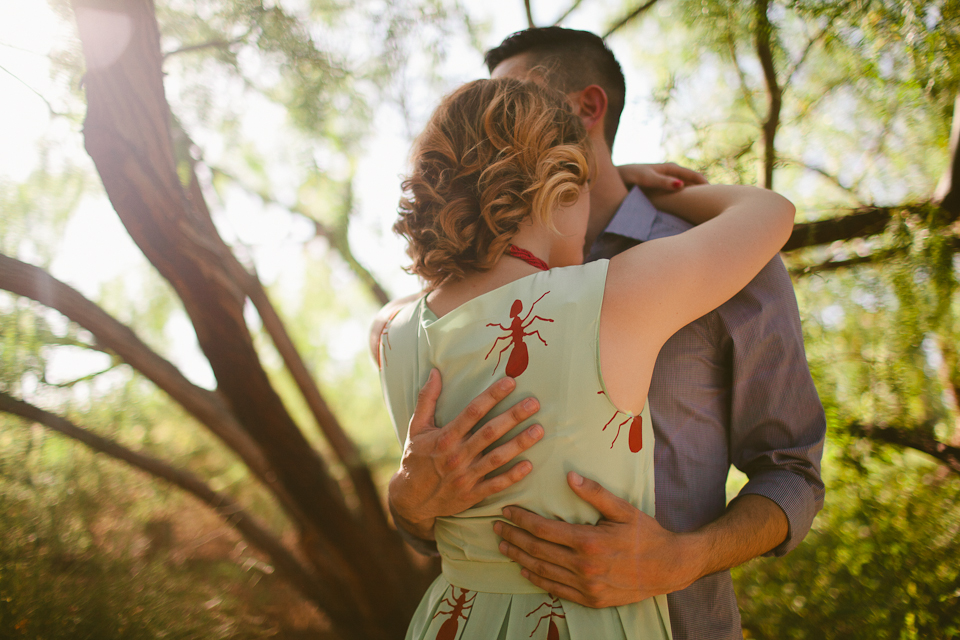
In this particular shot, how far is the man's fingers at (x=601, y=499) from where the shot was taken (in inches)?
32.3

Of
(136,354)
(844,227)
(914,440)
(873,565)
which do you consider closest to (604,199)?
(844,227)

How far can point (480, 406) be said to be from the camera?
0.84 metres

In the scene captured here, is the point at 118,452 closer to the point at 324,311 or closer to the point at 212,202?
the point at 212,202

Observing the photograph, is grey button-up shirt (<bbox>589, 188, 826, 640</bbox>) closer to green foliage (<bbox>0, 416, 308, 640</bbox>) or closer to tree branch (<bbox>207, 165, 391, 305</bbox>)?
green foliage (<bbox>0, 416, 308, 640</bbox>)

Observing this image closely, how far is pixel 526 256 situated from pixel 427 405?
334 mm

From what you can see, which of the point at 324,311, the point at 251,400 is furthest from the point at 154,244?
the point at 324,311

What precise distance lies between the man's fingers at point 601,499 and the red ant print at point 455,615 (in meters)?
0.31

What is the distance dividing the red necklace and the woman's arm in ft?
0.48

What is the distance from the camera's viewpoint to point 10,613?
1.47 metres

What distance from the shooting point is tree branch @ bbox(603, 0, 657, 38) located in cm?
205

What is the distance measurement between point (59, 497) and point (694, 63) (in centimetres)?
283

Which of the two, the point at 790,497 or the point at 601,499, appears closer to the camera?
the point at 601,499

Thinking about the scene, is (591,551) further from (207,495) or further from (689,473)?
(207,495)

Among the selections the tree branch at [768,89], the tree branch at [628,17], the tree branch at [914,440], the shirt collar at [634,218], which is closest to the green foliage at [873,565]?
the tree branch at [914,440]
